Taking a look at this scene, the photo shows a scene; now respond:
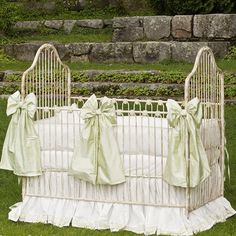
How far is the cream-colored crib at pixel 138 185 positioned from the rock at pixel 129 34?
6.67 metres

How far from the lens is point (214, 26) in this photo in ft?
41.7

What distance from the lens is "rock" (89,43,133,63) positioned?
41.5 ft

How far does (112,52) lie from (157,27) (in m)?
0.99

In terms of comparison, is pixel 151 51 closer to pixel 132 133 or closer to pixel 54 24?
pixel 54 24

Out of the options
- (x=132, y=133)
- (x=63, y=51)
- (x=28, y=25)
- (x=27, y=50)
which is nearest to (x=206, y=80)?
(x=132, y=133)

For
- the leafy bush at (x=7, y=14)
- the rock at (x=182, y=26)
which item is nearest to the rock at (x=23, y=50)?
the leafy bush at (x=7, y=14)

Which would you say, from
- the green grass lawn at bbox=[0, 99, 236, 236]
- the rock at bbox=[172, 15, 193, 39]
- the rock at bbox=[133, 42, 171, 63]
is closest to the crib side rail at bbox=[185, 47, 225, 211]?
the green grass lawn at bbox=[0, 99, 236, 236]

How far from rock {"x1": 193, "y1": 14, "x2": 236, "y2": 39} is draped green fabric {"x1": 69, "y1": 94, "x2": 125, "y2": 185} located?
6902 millimetres

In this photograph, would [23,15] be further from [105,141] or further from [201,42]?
[105,141]

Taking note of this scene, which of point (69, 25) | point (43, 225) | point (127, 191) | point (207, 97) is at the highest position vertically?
point (69, 25)

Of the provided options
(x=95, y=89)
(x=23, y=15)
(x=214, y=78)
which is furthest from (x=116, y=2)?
(x=214, y=78)

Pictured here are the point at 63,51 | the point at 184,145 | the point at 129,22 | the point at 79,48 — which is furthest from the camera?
the point at 129,22

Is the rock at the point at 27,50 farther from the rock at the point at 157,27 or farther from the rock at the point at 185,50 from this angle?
the rock at the point at 185,50

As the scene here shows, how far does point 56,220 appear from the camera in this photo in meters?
6.26
